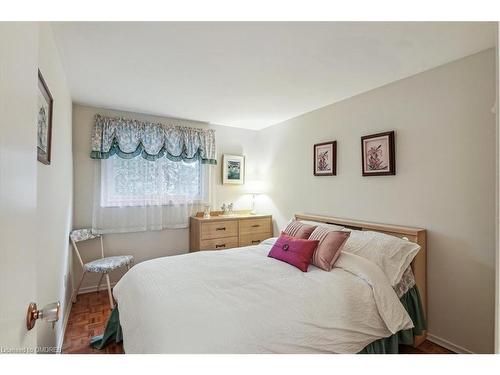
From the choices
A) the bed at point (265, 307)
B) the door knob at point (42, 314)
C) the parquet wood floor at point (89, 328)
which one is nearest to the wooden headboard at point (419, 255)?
the bed at point (265, 307)

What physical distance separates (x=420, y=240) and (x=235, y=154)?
2916 millimetres

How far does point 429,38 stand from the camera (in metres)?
1.71

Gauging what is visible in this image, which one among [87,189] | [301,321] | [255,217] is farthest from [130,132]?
[301,321]

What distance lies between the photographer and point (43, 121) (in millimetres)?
1503

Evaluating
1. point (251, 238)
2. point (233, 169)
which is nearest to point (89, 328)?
point (251, 238)

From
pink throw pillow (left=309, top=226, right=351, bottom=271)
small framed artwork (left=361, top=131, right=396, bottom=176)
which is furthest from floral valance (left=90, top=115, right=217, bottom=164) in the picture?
pink throw pillow (left=309, top=226, right=351, bottom=271)

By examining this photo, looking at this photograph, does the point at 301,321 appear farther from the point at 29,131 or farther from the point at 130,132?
the point at 130,132

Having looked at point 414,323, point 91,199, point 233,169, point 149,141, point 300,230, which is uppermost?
point 149,141

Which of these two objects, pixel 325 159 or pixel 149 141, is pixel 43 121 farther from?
pixel 325 159

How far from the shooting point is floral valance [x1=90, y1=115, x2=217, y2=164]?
3.21 meters

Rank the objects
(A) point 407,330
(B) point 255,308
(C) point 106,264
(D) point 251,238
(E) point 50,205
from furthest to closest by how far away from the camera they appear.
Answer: (D) point 251,238 < (C) point 106,264 < (A) point 407,330 < (E) point 50,205 < (B) point 255,308

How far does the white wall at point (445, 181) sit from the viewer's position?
1880mm

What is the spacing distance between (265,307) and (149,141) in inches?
112

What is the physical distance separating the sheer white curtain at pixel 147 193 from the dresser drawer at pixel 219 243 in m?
0.52
